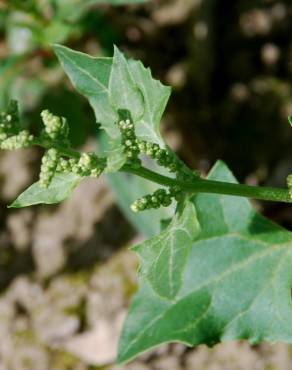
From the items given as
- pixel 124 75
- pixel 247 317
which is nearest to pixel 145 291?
pixel 247 317

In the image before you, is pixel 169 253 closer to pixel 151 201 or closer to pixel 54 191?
pixel 151 201

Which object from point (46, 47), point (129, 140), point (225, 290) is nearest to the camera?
point (129, 140)

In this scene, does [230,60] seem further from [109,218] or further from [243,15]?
[109,218]

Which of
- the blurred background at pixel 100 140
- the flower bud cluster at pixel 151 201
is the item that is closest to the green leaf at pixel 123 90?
the flower bud cluster at pixel 151 201

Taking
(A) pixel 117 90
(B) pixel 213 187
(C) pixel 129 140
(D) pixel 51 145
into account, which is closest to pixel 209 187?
(B) pixel 213 187

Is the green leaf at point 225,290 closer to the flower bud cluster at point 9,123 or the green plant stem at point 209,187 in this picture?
the green plant stem at point 209,187

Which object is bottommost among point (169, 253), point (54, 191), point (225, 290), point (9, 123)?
point (225, 290)

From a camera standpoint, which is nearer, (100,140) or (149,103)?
(149,103)
